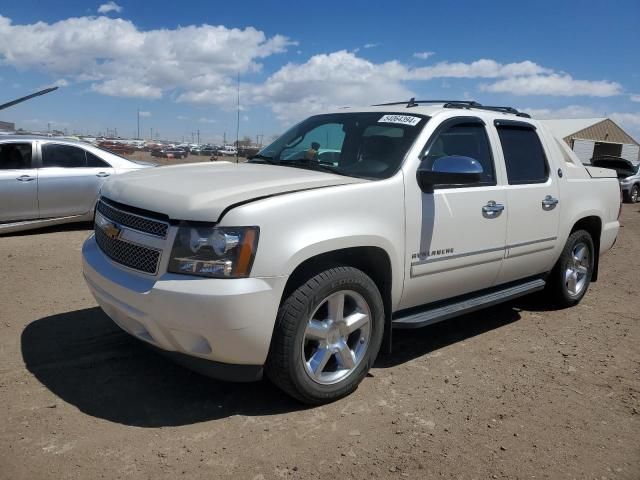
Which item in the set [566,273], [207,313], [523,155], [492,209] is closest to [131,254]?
[207,313]

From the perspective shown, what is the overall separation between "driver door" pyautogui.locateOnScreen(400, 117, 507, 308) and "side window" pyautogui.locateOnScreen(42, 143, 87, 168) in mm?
6243

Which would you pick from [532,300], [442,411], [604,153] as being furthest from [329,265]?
[604,153]

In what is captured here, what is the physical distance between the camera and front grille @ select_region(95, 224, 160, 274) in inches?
117

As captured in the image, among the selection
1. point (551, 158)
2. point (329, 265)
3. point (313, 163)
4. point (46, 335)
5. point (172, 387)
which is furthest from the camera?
point (551, 158)

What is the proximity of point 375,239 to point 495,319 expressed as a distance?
248 centimetres

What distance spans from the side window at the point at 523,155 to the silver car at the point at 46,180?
610 centimetres

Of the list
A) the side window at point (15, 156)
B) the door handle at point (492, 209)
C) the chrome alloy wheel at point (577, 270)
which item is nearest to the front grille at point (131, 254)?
the door handle at point (492, 209)

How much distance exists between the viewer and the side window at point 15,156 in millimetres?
7645

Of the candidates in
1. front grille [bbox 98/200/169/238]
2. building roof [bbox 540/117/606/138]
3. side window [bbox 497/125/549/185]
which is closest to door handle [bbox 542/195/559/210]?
side window [bbox 497/125/549/185]

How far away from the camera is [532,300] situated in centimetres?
582

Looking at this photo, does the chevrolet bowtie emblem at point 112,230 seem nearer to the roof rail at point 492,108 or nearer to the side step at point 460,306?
the side step at point 460,306

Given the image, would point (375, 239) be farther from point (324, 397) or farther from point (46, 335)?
point (46, 335)

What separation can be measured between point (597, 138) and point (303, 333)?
53.5m

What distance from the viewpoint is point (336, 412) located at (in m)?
3.27
